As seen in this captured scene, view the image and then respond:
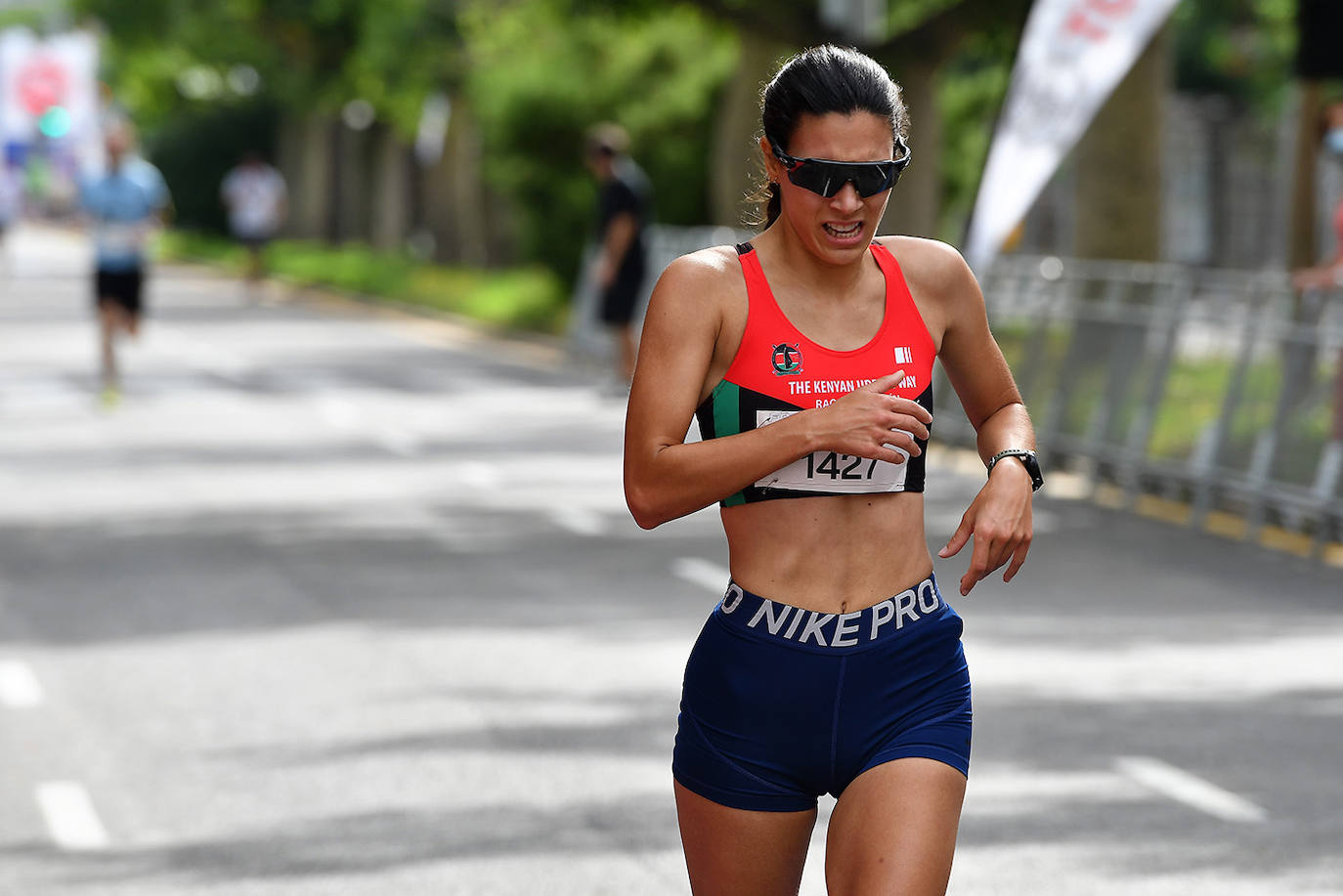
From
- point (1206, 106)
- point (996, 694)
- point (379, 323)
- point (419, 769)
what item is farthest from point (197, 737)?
point (1206, 106)

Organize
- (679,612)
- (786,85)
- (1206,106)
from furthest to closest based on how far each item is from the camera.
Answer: (1206,106)
(679,612)
(786,85)

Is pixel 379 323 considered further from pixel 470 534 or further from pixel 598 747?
pixel 598 747

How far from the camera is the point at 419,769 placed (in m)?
7.77

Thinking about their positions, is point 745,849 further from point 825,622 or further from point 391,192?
point 391,192

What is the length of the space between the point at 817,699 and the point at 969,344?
0.63 metres

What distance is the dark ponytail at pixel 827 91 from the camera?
3889 millimetres

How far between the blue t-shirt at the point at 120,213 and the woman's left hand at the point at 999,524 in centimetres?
1646

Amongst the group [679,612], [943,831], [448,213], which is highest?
[943,831]

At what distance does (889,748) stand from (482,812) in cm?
338

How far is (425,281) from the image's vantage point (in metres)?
38.8

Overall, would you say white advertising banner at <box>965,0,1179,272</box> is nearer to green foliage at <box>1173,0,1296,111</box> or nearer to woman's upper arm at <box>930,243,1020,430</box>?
woman's upper arm at <box>930,243,1020,430</box>

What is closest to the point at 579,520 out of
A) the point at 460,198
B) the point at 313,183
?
the point at 460,198

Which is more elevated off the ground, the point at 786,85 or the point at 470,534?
the point at 786,85

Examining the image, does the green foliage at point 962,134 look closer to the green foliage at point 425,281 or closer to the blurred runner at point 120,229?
the green foliage at point 425,281
